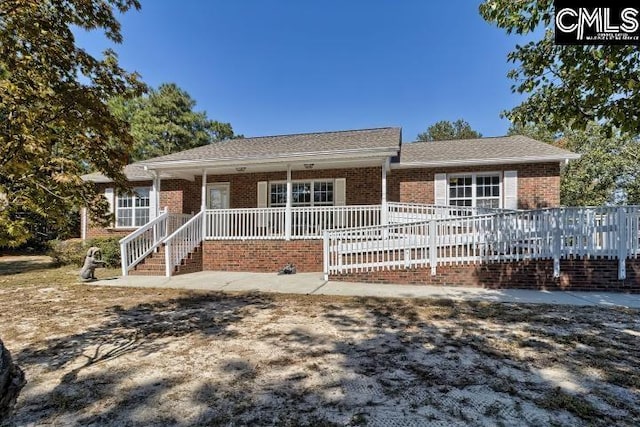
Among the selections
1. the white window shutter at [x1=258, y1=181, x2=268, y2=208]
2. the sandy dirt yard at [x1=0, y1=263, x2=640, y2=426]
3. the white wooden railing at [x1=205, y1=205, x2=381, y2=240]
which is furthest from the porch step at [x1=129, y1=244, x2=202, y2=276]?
the sandy dirt yard at [x1=0, y1=263, x2=640, y2=426]

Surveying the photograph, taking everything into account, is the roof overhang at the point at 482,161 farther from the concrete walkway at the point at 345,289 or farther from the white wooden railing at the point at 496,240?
the concrete walkway at the point at 345,289

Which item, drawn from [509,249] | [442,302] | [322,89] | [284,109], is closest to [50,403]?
[442,302]

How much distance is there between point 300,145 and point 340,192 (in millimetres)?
2430

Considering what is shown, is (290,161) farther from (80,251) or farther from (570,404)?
(570,404)

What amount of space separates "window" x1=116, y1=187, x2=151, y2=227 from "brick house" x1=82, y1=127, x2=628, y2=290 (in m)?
3.34

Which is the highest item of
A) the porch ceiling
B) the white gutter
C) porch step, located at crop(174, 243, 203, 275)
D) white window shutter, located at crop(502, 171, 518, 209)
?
the white gutter

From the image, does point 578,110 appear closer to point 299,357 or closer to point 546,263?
point 546,263

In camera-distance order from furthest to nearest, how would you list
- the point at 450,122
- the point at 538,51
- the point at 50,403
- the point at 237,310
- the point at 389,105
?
1. the point at 450,122
2. the point at 389,105
3. the point at 237,310
4. the point at 538,51
5. the point at 50,403

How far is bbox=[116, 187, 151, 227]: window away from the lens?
1659 centimetres

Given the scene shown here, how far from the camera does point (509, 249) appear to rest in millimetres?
8281

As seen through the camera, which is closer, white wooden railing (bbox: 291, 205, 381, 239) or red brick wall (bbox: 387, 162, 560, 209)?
white wooden railing (bbox: 291, 205, 381, 239)

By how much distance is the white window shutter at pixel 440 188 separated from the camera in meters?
12.9

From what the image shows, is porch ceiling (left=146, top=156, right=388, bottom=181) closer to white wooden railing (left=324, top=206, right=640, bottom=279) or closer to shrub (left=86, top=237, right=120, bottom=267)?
white wooden railing (left=324, top=206, right=640, bottom=279)

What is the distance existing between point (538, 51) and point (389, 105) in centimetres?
2675
